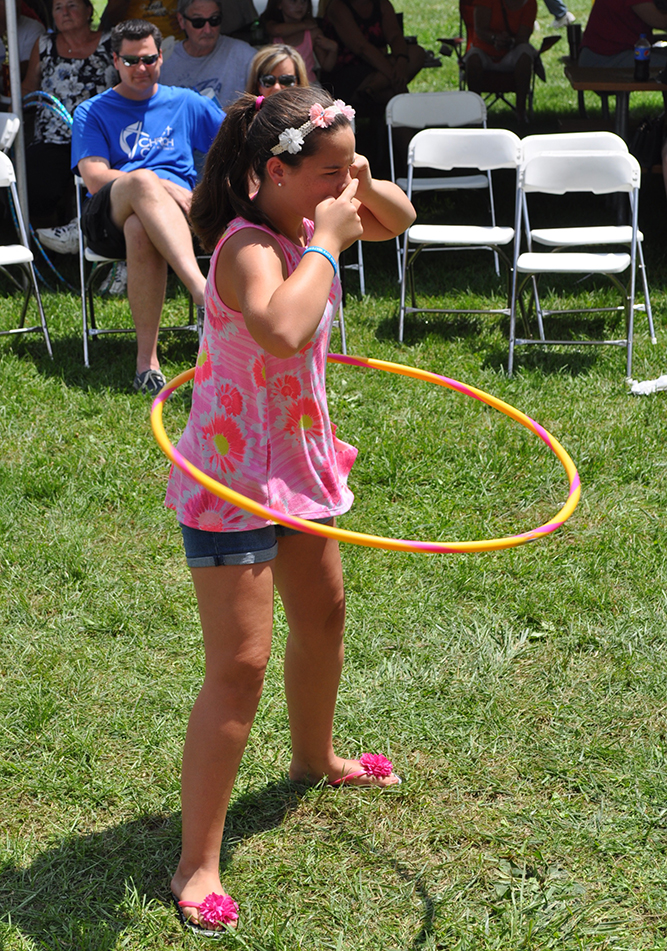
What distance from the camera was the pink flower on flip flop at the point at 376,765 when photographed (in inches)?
109

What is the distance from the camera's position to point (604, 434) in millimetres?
4738

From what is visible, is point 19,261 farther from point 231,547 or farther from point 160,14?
point 231,547

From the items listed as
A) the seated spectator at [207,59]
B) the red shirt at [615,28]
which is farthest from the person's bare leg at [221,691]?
the red shirt at [615,28]

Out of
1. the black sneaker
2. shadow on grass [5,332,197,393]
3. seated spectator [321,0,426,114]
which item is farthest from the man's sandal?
seated spectator [321,0,426,114]

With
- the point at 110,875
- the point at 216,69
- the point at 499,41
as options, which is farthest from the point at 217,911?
the point at 499,41

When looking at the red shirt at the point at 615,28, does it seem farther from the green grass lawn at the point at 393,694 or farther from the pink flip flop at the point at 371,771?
the pink flip flop at the point at 371,771

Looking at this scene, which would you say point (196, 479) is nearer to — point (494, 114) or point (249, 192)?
point (249, 192)

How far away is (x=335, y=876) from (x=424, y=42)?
617 inches

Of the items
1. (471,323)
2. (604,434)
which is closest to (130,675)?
(604,434)

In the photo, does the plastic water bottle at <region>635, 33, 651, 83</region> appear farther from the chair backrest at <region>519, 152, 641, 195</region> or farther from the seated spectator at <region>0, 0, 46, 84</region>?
the seated spectator at <region>0, 0, 46, 84</region>

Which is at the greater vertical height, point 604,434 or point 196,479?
point 196,479

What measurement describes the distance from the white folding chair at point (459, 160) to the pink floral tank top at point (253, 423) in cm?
392

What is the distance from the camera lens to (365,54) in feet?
29.6

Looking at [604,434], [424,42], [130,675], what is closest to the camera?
[130,675]
